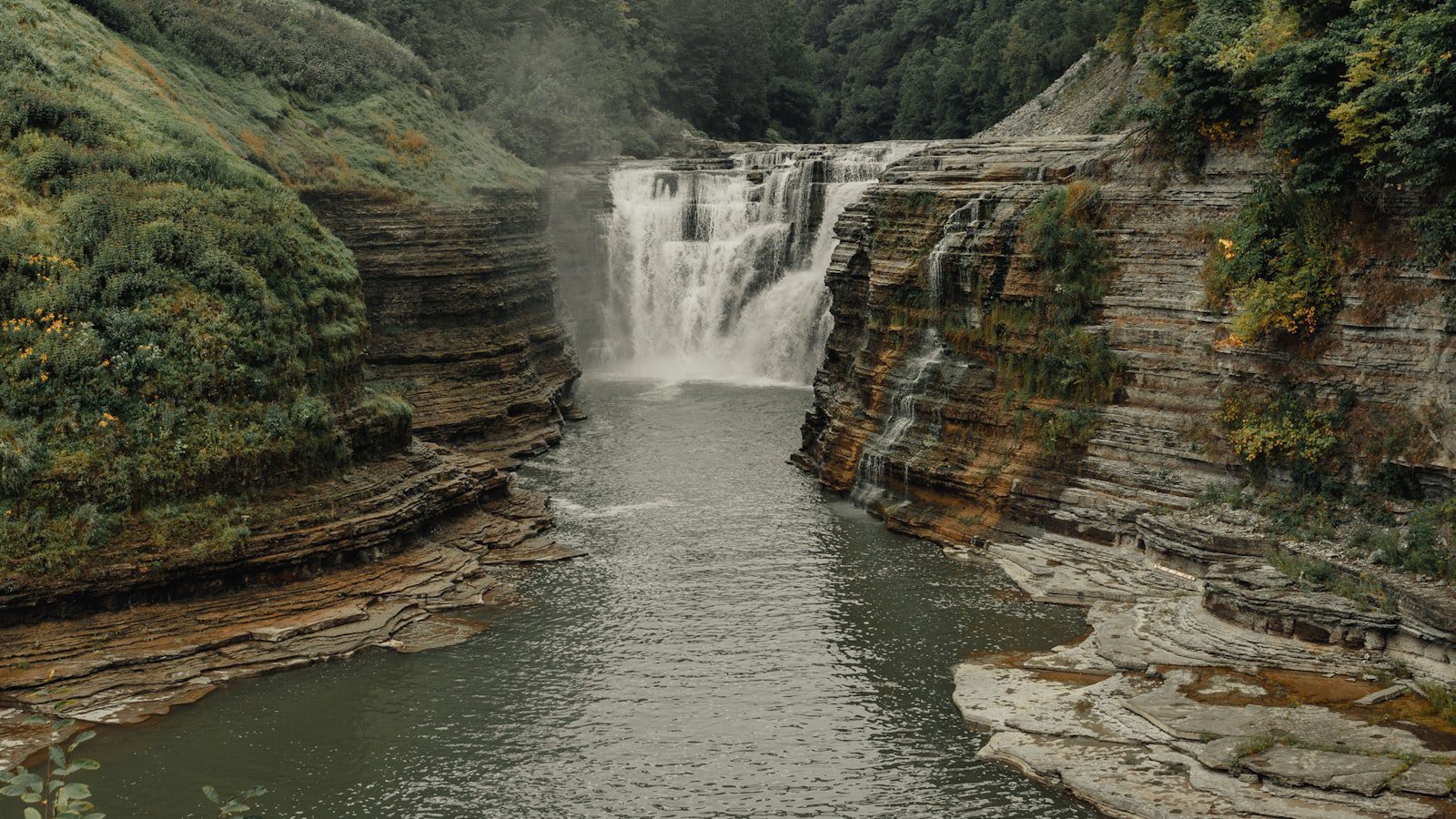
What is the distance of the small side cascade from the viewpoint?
31.9 meters

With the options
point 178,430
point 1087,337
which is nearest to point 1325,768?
point 1087,337

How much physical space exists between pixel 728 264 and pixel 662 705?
1295 inches

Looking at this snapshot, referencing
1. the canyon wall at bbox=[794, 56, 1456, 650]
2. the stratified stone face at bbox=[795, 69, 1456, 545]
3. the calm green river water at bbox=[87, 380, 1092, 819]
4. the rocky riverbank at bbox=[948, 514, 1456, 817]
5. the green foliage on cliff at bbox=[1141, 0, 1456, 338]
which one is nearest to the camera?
the rocky riverbank at bbox=[948, 514, 1456, 817]

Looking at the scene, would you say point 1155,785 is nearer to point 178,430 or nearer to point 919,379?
point 919,379

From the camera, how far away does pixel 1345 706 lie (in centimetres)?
1884

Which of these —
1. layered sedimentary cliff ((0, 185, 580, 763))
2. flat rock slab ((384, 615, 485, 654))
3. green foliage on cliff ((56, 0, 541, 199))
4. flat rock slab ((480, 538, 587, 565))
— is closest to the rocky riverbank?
flat rock slab ((384, 615, 485, 654))

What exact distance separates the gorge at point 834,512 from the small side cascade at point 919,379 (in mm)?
164

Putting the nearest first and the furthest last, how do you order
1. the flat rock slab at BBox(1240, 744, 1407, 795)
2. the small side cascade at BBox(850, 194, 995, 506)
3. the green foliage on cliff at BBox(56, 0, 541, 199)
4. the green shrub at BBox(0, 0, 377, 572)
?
the flat rock slab at BBox(1240, 744, 1407, 795)
the green shrub at BBox(0, 0, 377, 572)
the small side cascade at BBox(850, 194, 995, 506)
the green foliage on cliff at BBox(56, 0, 541, 199)

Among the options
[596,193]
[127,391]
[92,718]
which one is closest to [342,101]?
[596,193]

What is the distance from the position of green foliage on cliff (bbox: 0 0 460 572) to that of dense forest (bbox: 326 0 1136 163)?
28.1 m

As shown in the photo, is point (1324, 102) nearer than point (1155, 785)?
No

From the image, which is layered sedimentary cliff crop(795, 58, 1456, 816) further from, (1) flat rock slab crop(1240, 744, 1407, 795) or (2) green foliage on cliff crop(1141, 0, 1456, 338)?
(2) green foliage on cliff crop(1141, 0, 1456, 338)

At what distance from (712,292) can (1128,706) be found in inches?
1368

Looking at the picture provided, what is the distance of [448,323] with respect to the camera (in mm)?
40750
